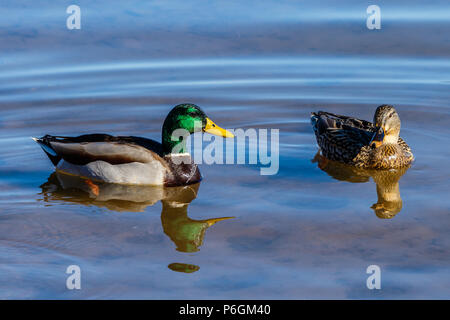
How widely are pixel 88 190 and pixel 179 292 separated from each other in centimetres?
299

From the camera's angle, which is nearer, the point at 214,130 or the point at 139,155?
the point at 139,155

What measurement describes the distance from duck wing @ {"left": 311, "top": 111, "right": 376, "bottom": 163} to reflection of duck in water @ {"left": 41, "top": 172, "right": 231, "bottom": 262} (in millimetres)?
1907

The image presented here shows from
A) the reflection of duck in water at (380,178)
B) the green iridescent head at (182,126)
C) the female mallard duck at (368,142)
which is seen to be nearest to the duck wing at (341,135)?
the female mallard duck at (368,142)

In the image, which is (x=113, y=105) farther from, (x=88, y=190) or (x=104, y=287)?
(x=104, y=287)

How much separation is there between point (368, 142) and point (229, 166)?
5.90 feet

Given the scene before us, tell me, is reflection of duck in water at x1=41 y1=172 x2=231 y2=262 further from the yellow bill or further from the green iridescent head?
the yellow bill

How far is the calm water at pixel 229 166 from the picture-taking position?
6.62 m

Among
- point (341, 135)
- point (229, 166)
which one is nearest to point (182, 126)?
point (229, 166)

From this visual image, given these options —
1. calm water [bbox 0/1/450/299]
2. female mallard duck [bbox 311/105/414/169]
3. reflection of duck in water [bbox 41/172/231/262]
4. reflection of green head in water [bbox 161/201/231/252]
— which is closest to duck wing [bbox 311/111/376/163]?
female mallard duck [bbox 311/105/414/169]

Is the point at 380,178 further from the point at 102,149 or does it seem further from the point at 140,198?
the point at 102,149

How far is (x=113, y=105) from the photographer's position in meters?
11.7

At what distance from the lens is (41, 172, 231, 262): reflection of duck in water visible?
775 centimetres

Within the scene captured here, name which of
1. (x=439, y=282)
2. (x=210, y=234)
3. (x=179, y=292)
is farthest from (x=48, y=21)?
(x=439, y=282)

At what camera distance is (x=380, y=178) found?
9.22 m
